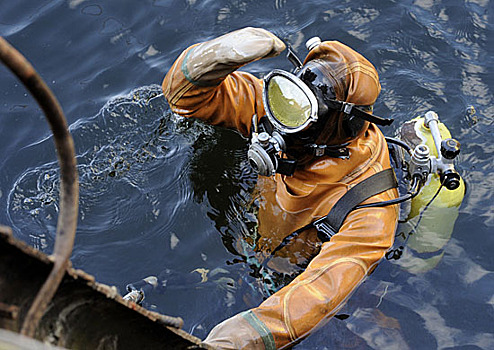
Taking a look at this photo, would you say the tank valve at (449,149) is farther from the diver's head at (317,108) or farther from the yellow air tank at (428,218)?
the diver's head at (317,108)

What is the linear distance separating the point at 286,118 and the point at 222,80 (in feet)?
1.62

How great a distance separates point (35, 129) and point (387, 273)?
9.12 ft

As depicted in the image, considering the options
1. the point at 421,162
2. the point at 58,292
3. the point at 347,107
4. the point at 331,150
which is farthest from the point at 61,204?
the point at 421,162

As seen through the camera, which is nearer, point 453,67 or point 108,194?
point 108,194

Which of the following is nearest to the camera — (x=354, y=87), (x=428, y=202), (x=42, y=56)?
(x=354, y=87)

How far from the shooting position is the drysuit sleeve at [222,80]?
2.95m

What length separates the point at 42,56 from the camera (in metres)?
4.74

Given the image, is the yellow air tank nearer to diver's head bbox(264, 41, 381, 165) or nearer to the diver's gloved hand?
diver's head bbox(264, 41, 381, 165)

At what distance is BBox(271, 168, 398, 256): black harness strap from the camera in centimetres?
293

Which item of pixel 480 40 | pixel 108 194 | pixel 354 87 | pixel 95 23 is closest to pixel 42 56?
pixel 95 23

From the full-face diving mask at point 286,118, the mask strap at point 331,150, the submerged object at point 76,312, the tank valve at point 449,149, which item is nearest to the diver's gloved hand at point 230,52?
the full-face diving mask at point 286,118

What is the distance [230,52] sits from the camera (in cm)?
299

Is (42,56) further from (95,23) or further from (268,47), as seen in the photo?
(268,47)

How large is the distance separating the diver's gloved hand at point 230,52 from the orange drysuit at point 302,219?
0.17 ft
